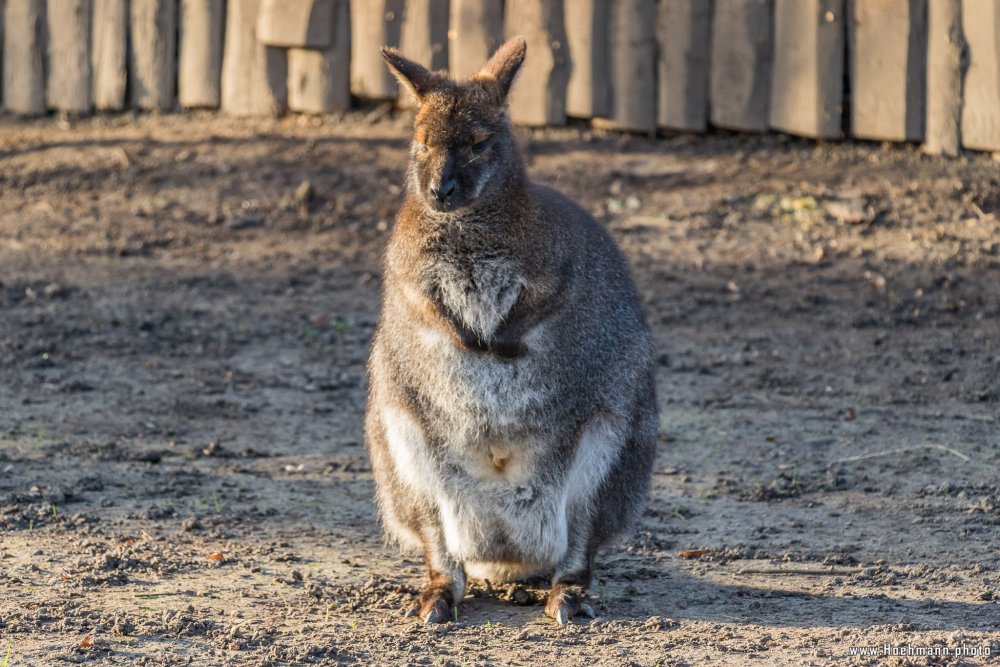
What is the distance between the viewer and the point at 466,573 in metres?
4.65

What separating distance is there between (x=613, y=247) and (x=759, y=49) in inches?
152

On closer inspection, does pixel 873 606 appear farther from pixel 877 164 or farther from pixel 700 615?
pixel 877 164

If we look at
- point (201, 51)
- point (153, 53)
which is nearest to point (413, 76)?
point (201, 51)

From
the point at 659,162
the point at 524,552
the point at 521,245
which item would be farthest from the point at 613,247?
the point at 659,162

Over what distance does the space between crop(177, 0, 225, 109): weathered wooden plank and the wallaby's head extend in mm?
4951

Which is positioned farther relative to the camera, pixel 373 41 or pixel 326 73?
pixel 326 73

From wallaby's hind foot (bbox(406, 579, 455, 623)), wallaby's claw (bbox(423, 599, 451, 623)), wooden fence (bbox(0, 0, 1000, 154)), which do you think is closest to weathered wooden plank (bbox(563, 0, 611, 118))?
wooden fence (bbox(0, 0, 1000, 154))

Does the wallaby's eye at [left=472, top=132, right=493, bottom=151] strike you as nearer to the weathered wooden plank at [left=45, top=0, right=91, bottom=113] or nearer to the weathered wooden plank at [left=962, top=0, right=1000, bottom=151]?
the weathered wooden plank at [left=962, top=0, right=1000, bottom=151]

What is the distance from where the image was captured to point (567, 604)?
14.3 feet

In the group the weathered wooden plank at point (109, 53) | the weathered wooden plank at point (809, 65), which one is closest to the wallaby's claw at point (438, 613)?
the weathered wooden plank at point (809, 65)

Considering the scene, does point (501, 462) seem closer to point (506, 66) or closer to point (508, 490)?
point (508, 490)

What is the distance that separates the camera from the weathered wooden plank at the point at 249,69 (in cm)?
899

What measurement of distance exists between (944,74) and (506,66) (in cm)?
431

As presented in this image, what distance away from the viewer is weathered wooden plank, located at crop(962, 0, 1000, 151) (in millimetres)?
7754
